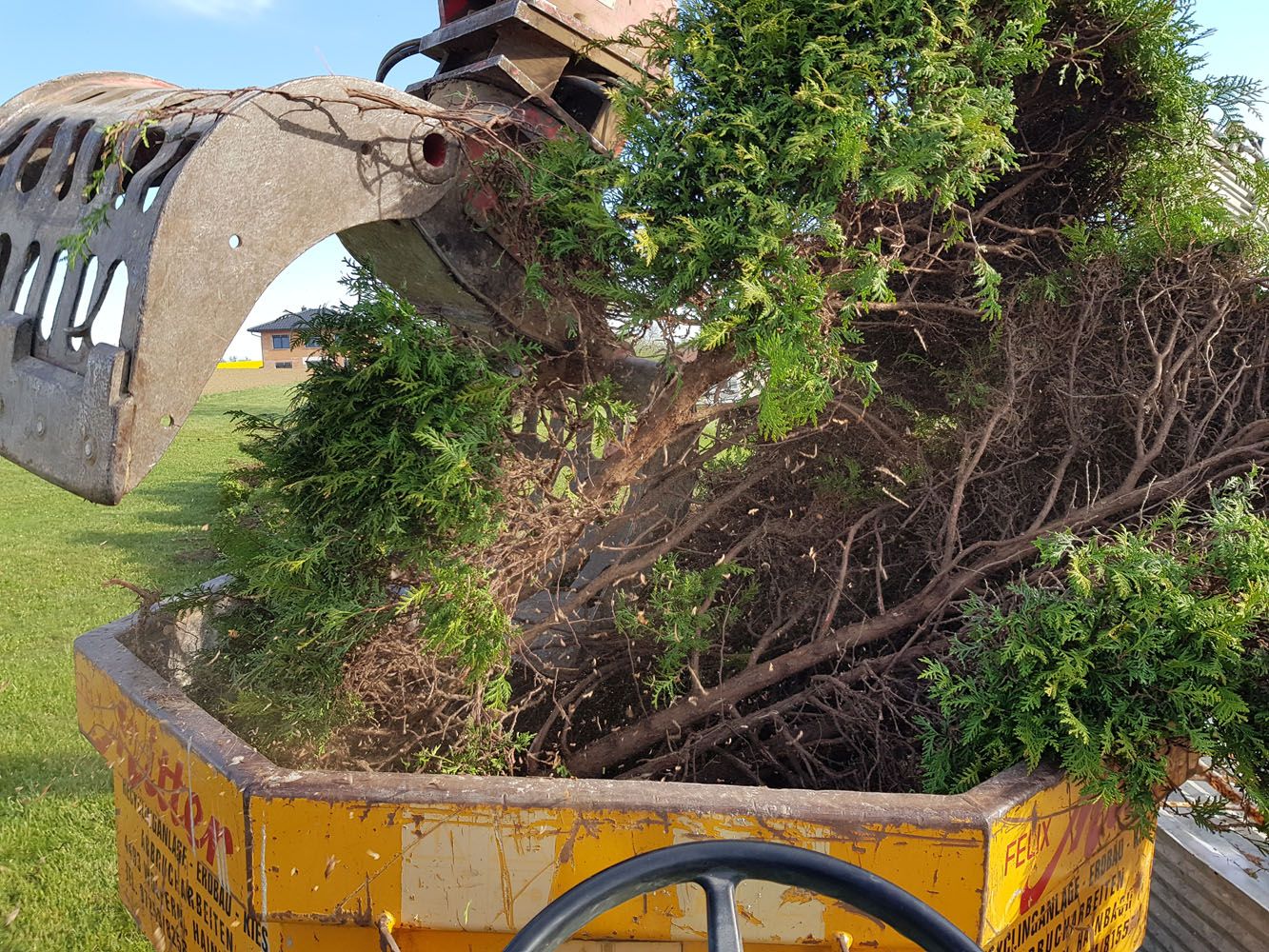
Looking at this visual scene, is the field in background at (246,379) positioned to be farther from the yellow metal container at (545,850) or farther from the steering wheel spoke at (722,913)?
the steering wheel spoke at (722,913)

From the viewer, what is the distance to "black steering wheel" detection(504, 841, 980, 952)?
119 centimetres

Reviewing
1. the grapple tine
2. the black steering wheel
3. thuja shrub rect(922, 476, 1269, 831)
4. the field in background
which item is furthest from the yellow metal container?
the field in background

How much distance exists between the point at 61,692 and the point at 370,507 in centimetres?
475

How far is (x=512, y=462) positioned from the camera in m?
2.46

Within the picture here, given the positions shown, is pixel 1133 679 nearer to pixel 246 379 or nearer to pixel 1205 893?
pixel 1205 893

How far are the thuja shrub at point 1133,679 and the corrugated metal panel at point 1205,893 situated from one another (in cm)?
82

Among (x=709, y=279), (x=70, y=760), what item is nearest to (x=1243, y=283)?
(x=709, y=279)

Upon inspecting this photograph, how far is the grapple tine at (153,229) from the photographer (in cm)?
176

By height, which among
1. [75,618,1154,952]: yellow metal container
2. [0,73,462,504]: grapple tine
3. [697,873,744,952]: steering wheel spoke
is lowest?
[75,618,1154,952]: yellow metal container

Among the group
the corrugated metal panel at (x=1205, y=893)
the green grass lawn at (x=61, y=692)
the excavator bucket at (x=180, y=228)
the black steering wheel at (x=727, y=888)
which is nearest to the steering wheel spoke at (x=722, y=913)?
the black steering wheel at (x=727, y=888)

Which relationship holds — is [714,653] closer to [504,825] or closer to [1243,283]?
[504,825]

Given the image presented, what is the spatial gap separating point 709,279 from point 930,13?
889mm

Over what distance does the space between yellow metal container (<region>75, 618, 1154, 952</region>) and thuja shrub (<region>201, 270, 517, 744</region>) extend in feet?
1.26

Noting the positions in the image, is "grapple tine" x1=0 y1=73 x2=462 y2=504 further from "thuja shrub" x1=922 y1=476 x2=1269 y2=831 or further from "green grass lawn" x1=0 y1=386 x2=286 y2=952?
"thuja shrub" x1=922 y1=476 x2=1269 y2=831
